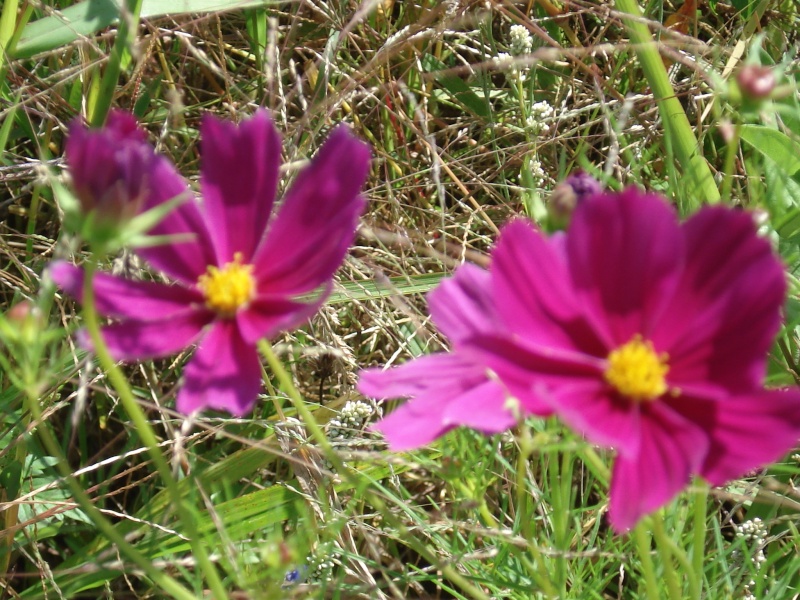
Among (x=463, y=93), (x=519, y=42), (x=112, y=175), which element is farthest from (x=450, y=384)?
(x=463, y=93)

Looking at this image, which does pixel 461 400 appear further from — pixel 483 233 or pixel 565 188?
pixel 483 233

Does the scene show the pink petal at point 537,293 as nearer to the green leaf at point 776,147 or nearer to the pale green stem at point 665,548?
the pale green stem at point 665,548

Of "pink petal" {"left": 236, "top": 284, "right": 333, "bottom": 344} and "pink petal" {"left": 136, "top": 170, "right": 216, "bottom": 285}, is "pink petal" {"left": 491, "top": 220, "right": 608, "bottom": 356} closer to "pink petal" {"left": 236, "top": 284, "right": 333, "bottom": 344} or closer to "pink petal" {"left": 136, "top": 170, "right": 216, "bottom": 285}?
"pink petal" {"left": 236, "top": 284, "right": 333, "bottom": 344}

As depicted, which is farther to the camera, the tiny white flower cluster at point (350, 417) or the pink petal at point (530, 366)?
the tiny white flower cluster at point (350, 417)

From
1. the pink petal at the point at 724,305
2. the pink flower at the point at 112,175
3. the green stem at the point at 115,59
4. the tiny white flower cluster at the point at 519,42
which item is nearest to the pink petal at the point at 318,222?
the pink flower at the point at 112,175

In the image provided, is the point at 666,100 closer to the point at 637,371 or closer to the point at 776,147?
the point at 776,147

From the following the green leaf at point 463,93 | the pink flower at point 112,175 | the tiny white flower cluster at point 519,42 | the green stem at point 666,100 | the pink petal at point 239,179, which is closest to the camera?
the pink flower at point 112,175

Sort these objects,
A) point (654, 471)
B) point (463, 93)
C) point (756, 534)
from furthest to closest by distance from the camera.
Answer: point (463, 93) < point (756, 534) < point (654, 471)

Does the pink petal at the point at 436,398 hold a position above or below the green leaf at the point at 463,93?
below
